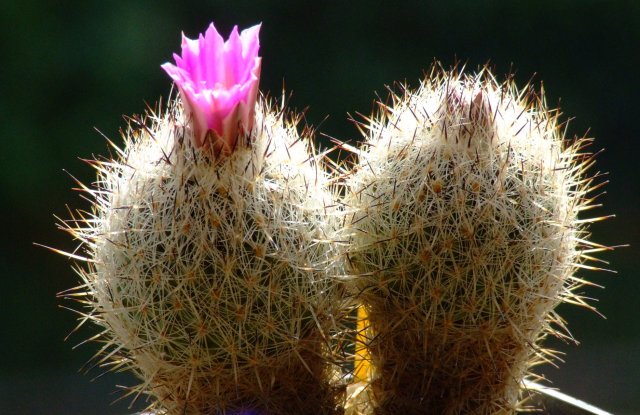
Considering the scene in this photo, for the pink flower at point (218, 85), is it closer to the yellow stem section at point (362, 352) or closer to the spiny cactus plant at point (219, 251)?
the spiny cactus plant at point (219, 251)

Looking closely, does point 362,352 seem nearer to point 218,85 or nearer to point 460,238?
point 460,238

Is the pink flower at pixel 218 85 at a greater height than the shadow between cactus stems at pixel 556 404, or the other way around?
the pink flower at pixel 218 85

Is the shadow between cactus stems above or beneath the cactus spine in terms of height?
beneath

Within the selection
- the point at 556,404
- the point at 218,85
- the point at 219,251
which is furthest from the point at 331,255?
the point at 556,404

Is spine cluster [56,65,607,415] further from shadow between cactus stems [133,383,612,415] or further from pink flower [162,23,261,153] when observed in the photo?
shadow between cactus stems [133,383,612,415]

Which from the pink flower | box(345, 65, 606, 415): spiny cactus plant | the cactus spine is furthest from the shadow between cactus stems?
the pink flower

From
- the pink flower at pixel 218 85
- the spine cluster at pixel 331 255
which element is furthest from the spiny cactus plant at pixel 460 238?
the pink flower at pixel 218 85
